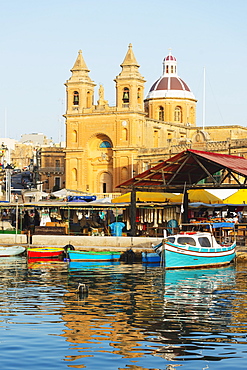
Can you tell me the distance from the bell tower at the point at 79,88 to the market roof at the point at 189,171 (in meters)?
45.4

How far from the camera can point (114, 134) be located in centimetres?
8431

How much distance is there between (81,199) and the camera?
52594mm

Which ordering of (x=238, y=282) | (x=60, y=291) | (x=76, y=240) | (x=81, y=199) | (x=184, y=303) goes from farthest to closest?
1. (x=81, y=199)
2. (x=76, y=240)
3. (x=238, y=282)
4. (x=60, y=291)
5. (x=184, y=303)

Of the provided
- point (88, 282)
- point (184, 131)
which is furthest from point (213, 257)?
point (184, 131)

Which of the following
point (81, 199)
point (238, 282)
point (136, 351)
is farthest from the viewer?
point (81, 199)

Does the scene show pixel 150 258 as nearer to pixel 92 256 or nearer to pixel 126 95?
pixel 92 256

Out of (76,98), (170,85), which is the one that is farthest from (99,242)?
(170,85)

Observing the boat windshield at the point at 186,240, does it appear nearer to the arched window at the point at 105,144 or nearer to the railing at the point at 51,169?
the arched window at the point at 105,144

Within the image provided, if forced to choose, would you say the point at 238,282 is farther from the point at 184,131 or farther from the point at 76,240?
the point at 184,131

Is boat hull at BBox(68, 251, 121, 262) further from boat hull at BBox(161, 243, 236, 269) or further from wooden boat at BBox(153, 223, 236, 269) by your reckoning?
boat hull at BBox(161, 243, 236, 269)

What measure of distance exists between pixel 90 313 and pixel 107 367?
20.5 feet

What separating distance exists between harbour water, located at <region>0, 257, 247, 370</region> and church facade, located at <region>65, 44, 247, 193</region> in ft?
158

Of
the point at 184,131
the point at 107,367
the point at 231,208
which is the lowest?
the point at 107,367

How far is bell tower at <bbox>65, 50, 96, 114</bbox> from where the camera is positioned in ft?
284
